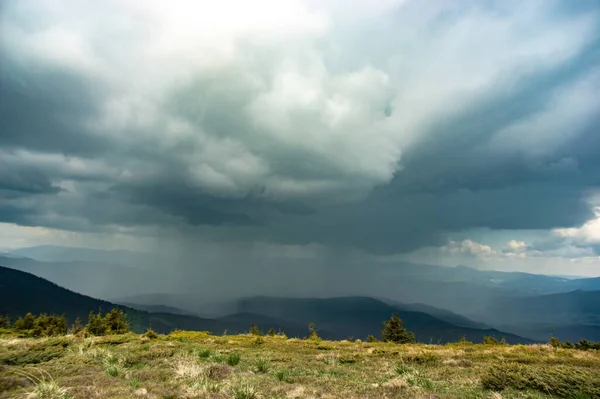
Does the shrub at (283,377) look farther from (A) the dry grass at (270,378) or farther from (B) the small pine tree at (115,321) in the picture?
(B) the small pine tree at (115,321)

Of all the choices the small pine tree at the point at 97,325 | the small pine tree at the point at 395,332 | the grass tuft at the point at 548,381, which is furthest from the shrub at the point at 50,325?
the grass tuft at the point at 548,381

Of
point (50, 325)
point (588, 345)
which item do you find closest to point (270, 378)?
point (588, 345)

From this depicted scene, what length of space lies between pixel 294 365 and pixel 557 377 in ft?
37.6

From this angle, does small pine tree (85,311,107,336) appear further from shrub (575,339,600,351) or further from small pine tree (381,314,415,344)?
shrub (575,339,600,351)

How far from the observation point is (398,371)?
49.8 feet

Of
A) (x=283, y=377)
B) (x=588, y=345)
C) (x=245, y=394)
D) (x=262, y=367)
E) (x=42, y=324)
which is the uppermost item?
(x=245, y=394)

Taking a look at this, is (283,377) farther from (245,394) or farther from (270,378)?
(245,394)

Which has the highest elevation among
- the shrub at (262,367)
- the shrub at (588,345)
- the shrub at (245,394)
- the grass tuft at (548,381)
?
the shrub at (245,394)

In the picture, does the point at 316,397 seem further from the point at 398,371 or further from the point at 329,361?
the point at 329,361

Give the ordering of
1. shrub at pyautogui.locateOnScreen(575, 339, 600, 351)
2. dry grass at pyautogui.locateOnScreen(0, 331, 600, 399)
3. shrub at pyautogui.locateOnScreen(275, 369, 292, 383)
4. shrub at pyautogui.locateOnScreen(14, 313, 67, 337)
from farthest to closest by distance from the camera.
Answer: shrub at pyautogui.locateOnScreen(14, 313, 67, 337) → shrub at pyautogui.locateOnScreen(575, 339, 600, 351) → shrub at pyautogui.locateOnScreen(275, 369, 292, 383) → dry grass at pyautogui.locateOnScreen(0, 331, 600, 399)

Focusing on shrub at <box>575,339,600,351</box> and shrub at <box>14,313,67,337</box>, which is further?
shrub at <box>14,313,67,337</box>

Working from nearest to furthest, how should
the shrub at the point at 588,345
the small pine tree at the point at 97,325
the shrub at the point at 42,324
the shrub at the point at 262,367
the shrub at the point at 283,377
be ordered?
the shrub at the point at 283,377
the shrub at the point at 262,367
the shrub at the point at 588,345
the small pine tree at the point at 97,325
the shrub at the point at 42,324

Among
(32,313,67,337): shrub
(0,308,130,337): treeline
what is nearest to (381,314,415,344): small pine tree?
(0,308,130,337): treeline

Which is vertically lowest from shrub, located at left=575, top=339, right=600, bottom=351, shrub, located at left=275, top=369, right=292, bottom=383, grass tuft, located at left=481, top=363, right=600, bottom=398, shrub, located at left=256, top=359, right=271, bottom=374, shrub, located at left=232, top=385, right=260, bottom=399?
shrub, located at left=575, top=339, right=600, bottom=351
